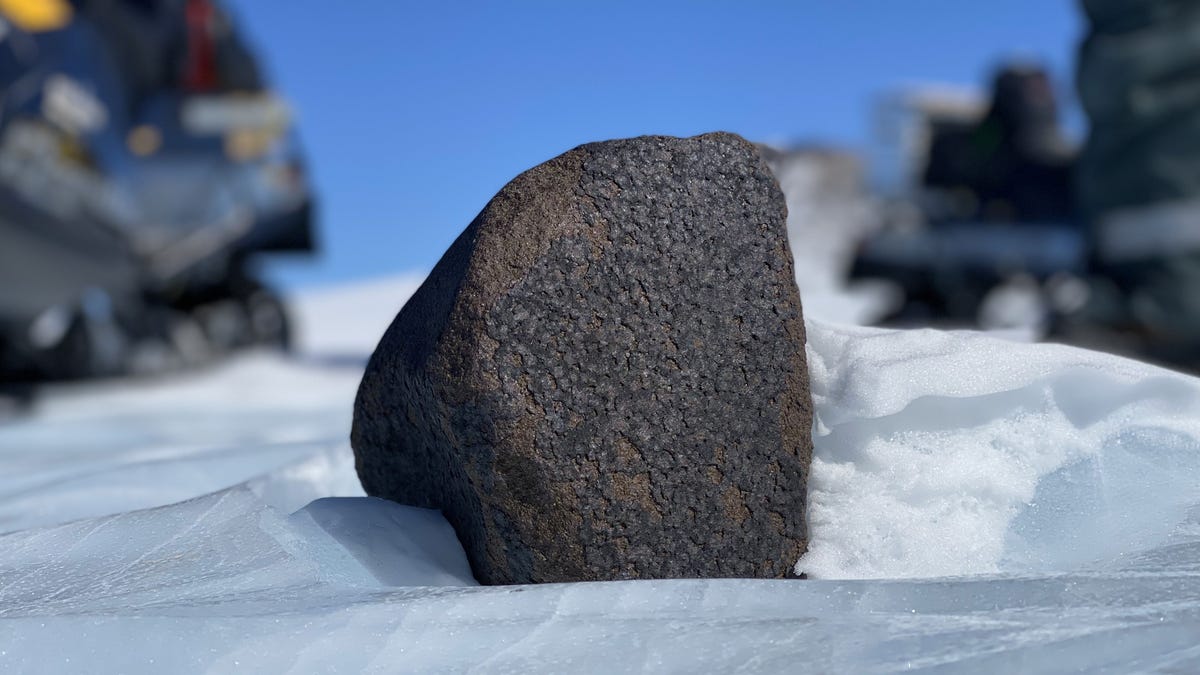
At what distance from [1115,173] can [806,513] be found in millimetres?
4418

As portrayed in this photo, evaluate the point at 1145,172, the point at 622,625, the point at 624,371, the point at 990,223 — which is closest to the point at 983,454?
Answer: the point at 624,371

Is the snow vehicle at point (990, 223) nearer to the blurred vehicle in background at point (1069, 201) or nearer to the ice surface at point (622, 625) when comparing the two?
the blurred vehicle in background at point (1069, 201)

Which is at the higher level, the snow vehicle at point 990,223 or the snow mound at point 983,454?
the snow vehicle at point 990,223

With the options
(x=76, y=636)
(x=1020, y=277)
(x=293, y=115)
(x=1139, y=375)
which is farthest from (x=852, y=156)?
(x=76, y=636)

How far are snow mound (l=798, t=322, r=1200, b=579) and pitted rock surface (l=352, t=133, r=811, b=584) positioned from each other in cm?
8

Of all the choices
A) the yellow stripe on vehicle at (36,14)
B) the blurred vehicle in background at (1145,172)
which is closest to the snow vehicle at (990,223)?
the blurred vehicle in background at (1145,172)

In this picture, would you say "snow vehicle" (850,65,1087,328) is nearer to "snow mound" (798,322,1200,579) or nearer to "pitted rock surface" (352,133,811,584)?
"snow mound" (798,322,1200,579)

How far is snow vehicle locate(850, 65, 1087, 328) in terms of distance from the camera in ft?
27.4

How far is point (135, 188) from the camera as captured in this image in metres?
7.47

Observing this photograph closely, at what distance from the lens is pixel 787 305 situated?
1.31 meters

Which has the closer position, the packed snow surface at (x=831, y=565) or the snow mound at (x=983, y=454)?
the packed snow surface at (x=831, y=565)

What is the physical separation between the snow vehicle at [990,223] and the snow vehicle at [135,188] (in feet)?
18.8

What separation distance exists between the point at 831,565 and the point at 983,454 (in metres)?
0.26

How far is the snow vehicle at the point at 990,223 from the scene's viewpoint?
8.35 m
